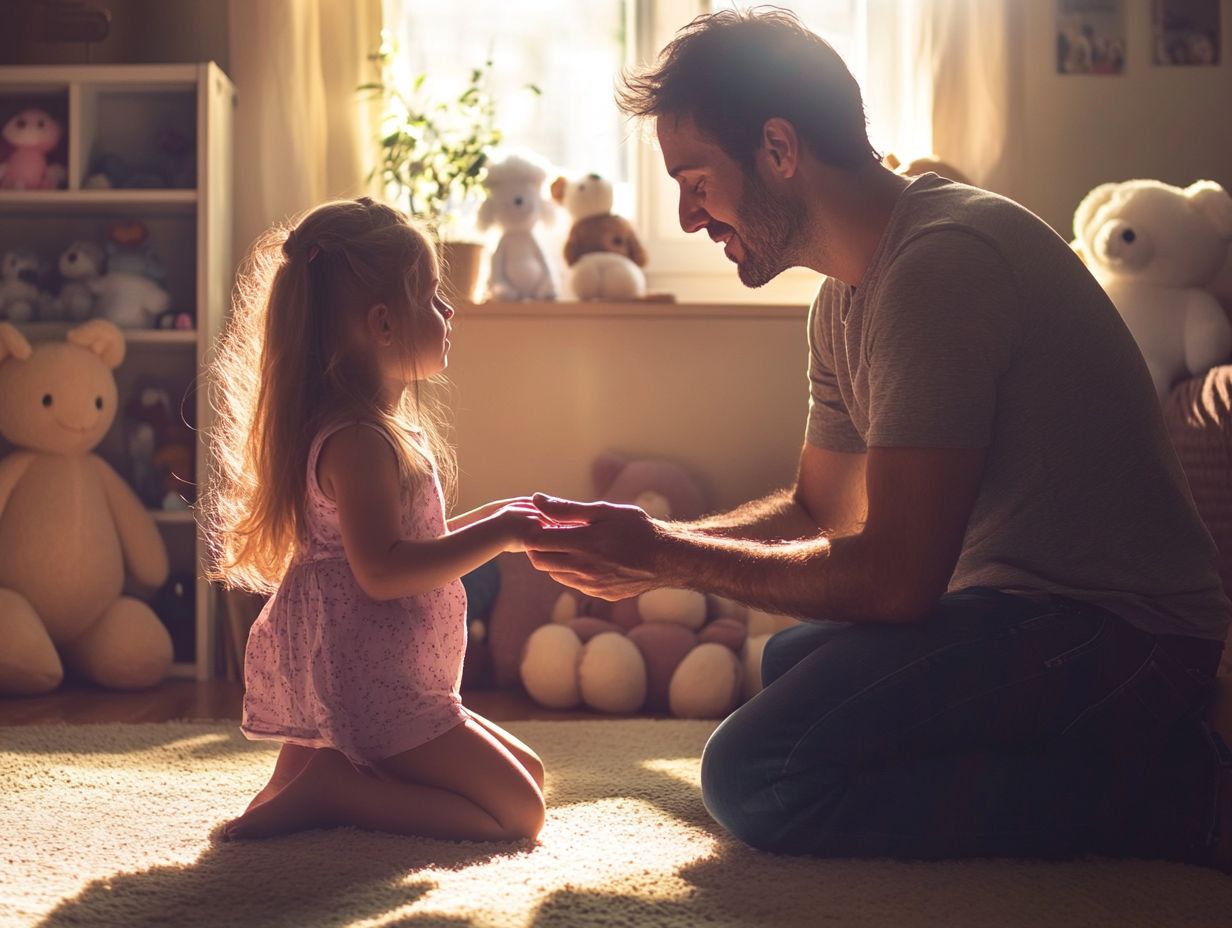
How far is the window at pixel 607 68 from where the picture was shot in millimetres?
3074

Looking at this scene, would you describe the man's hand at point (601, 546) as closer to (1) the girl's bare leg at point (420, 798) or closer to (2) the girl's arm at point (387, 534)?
(2) the girl's arm at point (387, 534)

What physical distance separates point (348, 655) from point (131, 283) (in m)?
1.57

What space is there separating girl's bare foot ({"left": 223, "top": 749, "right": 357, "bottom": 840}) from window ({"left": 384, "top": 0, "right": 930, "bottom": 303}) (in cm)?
184

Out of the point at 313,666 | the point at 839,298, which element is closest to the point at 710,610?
the point at 839,298

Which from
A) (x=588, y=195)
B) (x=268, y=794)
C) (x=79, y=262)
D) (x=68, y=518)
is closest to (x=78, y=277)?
(x=79, y=262)

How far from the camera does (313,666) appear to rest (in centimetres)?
151

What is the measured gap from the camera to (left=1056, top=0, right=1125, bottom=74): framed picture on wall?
2939 mm

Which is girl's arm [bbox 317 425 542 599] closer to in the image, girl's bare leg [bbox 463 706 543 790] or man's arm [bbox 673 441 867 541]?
girl's bare leg [bbox 463 706 543 790]

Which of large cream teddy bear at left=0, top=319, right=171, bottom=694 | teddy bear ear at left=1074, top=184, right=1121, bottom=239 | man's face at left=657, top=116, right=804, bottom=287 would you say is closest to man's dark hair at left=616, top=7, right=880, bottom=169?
man's face at left=657, top=116, right=804, bottom=287

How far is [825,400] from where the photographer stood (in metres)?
1.82

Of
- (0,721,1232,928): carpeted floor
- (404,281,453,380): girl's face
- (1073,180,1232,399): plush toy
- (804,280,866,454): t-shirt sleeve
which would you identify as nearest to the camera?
(0,721,1232,928): carpeted floor

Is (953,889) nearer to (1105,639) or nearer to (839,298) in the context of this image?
(1105,639)

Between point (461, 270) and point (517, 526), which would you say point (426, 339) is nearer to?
point (517, 526)

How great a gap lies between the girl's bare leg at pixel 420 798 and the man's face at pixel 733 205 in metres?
0.66
